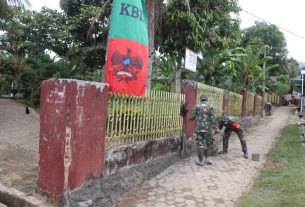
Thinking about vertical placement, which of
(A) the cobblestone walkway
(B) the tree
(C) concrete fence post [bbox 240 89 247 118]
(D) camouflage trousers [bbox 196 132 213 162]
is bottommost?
(A) the cobblestone walkway

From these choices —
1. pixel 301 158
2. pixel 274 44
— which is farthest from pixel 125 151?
pixel 274 44

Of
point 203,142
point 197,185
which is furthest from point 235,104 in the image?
point 197,185

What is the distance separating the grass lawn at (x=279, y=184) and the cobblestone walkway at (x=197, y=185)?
19 cm

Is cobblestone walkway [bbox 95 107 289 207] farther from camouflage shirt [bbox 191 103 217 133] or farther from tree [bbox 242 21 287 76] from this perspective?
tree [bbox 242 21 287 76]

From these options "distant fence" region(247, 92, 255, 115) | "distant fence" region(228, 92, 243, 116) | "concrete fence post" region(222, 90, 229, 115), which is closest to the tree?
"distant fence" region(247, 92, 255, 115)

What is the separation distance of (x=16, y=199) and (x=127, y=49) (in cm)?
281

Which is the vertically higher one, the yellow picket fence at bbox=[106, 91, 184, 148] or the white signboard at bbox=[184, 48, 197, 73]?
the white signboard at bbox=[184, 48, 197, 73]

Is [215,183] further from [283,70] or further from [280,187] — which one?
[283,70]

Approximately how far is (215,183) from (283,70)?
109 ft

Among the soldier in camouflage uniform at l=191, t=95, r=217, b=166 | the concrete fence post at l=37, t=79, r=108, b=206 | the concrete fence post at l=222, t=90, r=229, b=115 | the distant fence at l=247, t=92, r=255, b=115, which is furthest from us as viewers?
the distant fence at l=247, t=92, r=255, b=115

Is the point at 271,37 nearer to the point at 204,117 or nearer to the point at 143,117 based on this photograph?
the point at 204,117

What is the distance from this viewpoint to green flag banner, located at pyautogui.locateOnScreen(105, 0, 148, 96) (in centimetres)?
545

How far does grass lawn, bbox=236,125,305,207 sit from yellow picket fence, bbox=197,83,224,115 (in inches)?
90.3

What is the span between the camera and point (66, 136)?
408cm
